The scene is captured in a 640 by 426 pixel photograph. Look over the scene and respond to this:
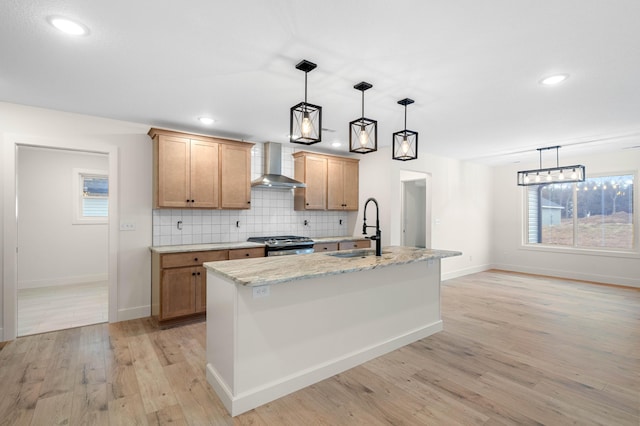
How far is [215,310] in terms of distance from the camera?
2365 mm

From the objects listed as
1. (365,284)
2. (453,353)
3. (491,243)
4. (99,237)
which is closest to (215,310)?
(365,284)

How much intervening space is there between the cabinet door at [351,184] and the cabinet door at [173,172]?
264 centimetres

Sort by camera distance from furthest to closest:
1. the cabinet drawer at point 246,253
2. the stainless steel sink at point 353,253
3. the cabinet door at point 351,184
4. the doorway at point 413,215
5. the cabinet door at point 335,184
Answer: the doorway at point 413,215 < the cabinet door at point 351,184 < the cabinet door at point 335,184 < the cabinet drawer at point 246,253 < the stainless steel sink at point 353,253

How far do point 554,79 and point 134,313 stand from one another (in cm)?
508

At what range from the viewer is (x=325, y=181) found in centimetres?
533

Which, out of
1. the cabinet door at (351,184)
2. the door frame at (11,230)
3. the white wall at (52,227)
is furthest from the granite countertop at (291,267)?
the white wall at (52,227)

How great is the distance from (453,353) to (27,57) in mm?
4248

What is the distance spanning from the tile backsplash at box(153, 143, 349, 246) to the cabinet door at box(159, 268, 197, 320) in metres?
0.68

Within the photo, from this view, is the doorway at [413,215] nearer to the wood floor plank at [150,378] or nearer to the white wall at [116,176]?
the white wall at [116,176]

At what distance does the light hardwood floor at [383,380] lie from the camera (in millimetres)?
2059

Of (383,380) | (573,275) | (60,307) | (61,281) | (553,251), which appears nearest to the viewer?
(383,380)

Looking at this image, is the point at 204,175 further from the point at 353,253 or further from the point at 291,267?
the point at 291,267

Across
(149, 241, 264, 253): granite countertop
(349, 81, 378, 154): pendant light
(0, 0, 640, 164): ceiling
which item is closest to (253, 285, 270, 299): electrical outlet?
(349, 81, 378, 154): pendant light

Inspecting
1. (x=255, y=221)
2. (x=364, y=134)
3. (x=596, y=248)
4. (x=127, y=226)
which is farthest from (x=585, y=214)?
(x=127, y=226)
